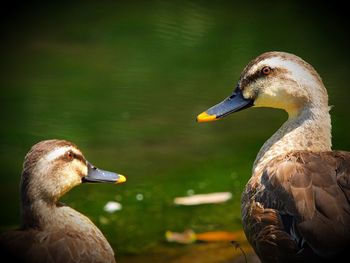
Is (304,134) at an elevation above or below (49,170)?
above

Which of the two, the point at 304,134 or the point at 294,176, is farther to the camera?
the point at 304,134

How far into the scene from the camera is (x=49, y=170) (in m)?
5.53

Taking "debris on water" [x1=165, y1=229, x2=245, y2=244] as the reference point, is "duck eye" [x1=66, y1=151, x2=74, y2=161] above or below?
above

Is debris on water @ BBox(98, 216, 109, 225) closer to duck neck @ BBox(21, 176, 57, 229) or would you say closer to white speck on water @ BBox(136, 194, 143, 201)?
white speck on water @ BBox(136, 194, 143, 201)

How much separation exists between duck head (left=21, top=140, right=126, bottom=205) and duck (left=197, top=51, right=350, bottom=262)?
1.06m

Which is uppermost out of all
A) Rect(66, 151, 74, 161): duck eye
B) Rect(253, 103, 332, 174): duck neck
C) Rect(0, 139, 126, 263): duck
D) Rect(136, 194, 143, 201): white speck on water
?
Rect(253, 103, 332, 174): duck neck

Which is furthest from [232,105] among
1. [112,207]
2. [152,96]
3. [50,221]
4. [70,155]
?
[152,96]

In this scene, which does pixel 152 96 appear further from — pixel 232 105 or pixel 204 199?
pixel 232 105

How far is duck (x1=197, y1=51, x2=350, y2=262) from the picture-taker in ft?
16.9

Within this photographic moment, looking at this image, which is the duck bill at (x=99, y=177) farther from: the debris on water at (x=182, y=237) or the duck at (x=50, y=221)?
the debris on water at (x=182, y=237)

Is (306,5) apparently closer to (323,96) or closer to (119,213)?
(119,213)

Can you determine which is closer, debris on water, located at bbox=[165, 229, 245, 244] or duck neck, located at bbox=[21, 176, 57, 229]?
duck neck, located at bbox=[21, 176, 57, 229]

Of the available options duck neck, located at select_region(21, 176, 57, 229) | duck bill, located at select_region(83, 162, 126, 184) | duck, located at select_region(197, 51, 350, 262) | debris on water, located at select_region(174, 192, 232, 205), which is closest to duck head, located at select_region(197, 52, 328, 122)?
duck, located at select_region(197, 51, 350, 262)

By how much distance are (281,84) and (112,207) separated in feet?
8.60
